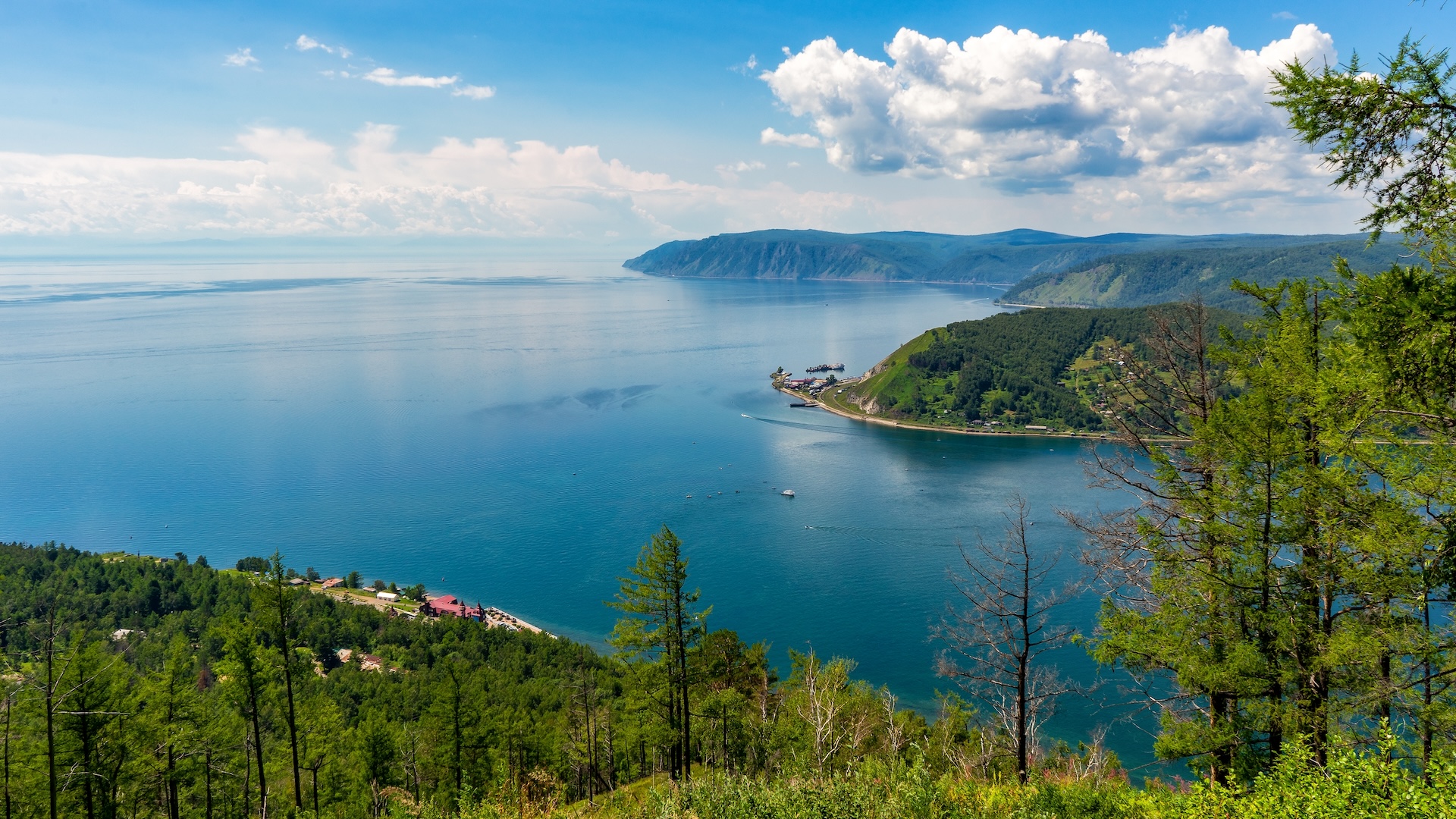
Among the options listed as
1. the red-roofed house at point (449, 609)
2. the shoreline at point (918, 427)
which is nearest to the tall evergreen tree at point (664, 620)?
the red-roofed house at point (449, 609)

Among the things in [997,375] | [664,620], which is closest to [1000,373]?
[997,375]

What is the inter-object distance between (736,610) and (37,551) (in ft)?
181

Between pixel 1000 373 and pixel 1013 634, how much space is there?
12464cm

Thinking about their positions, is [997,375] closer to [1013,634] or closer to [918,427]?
[918,427]

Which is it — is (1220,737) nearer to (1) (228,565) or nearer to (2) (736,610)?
(2) (736,610)

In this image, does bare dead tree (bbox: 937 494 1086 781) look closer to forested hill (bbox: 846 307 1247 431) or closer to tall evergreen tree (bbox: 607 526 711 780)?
tall evergreen tree (bbox: 607 526 711 780)

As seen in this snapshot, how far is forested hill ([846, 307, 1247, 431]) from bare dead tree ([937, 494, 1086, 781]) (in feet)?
163

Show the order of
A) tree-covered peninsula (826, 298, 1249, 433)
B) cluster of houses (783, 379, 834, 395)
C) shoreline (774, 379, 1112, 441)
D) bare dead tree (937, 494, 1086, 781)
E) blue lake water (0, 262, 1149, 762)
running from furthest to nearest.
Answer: cluster of houses (783, 379, 834, 395) < tree-covered peninsula (826, 298, 1249, 433) < shoreline (774, 379, 1112, 441) < blue lake water (0, 262, 1149, 762) < bare dead tree (937, 494, 1086, 781)

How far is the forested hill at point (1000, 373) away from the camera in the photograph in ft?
382

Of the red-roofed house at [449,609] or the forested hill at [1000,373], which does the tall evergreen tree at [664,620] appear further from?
the forested hill at [1000,373]

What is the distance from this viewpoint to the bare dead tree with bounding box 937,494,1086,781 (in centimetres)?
1274

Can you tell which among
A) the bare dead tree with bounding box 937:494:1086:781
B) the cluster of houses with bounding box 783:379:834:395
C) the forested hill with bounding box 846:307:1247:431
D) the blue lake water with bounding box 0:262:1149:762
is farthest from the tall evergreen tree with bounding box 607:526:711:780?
the cluster of houses with bounding box 783:379:834:395

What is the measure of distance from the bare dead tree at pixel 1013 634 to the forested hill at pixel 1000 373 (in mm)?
49700

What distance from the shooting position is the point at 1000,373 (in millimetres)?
130250
